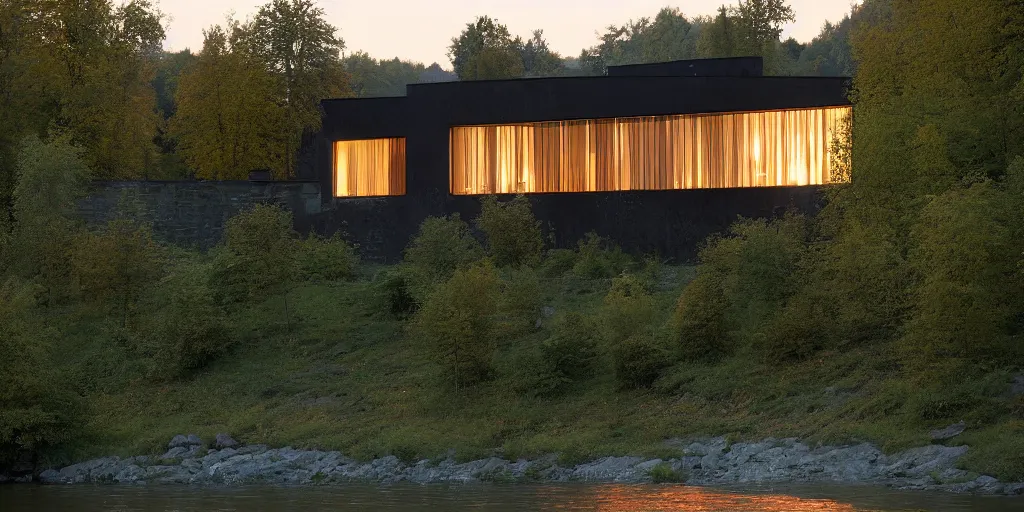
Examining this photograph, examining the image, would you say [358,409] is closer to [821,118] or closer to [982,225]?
[982,225]

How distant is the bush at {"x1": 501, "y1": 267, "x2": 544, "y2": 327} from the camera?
3469cm

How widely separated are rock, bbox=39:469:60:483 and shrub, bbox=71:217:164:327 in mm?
12011

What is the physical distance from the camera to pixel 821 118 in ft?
132

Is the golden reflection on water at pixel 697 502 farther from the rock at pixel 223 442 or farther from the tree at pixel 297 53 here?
the tree at pixel 297 53

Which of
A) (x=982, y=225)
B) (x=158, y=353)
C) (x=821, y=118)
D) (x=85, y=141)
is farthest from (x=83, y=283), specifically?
(x=982, y=225)

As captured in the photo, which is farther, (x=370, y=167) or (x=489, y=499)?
(x=370, y=167)

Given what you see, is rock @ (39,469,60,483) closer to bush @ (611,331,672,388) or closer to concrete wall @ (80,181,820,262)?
bush @ (611,331,672,388)

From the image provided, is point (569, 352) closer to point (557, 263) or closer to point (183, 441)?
point (183, 441)

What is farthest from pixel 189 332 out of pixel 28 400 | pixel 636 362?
pixel 636 362

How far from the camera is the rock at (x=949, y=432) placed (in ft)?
77.8

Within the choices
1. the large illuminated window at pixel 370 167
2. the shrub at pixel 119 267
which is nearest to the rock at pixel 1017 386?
the large illuminated window at pixel 370 167

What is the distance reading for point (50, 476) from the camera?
28.2 m

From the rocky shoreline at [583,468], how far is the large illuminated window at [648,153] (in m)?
16.6

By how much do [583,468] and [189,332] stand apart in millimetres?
14562
